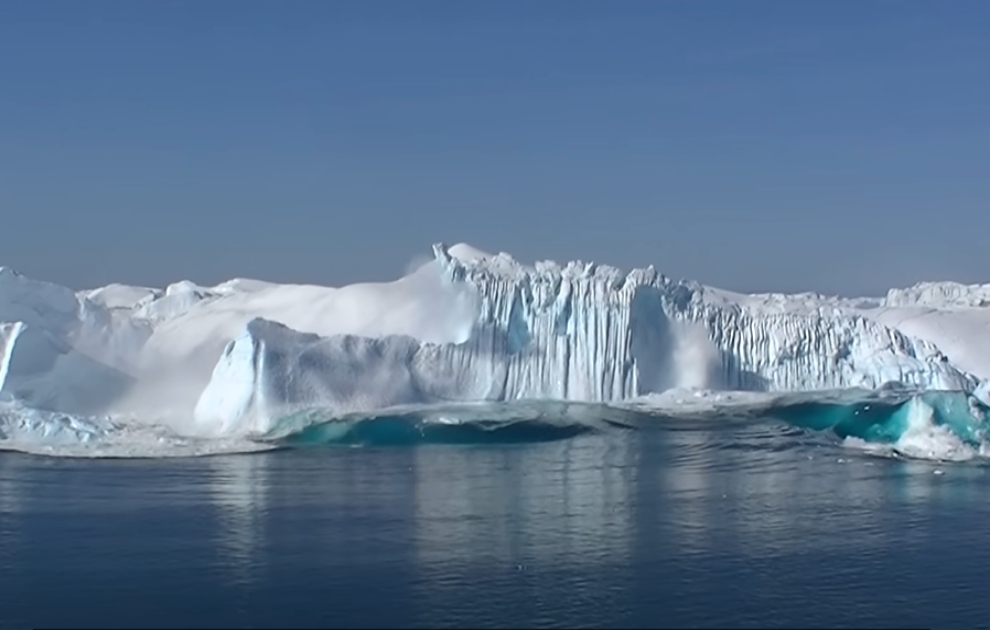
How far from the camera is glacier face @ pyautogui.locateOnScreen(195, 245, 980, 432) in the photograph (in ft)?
66.2

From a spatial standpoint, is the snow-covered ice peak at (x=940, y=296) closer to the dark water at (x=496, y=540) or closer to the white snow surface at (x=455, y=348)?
the white snow surface at (x=455, y=348)

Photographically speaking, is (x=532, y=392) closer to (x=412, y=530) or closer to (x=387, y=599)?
(x=412, y=530)

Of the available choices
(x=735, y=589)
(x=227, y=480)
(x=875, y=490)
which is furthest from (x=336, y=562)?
(x=875, y=490)

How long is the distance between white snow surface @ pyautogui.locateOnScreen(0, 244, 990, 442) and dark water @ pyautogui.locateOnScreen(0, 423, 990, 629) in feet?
4.68

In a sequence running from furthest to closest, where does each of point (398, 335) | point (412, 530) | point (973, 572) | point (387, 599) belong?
point (398, 335) < point (412, 530) < point (973, 572) < point (387, 599)

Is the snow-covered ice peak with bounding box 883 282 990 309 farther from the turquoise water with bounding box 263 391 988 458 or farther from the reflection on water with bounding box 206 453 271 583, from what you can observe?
the reflection on water with bounding box 206 453 271 583

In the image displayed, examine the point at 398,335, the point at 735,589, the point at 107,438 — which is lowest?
the point at 735,589

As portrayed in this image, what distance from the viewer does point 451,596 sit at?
11.3 metres

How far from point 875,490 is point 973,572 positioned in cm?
407

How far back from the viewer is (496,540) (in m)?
13.4

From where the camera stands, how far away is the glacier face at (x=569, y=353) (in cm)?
2019

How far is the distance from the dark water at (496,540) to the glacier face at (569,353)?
1.25m

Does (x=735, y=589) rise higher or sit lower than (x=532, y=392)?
lower

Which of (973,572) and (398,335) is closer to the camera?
(973,572)
